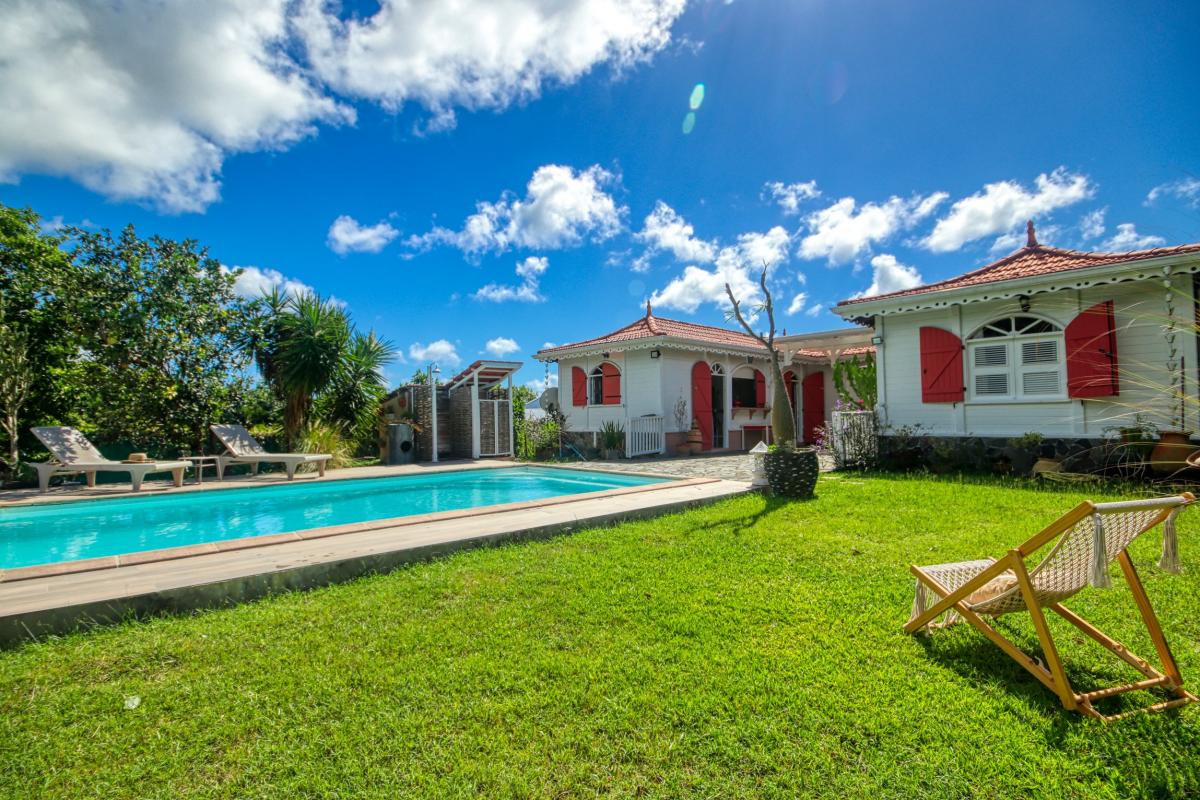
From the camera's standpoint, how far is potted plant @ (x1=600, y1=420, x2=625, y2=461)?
14344 mm

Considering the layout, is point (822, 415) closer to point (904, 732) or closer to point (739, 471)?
point (739, 471)

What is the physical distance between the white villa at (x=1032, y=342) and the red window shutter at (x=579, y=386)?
8.27 metres

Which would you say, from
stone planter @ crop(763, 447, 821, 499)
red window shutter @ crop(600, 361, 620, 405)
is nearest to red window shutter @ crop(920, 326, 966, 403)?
stone planter @ crop(763, 447, 821, 499)

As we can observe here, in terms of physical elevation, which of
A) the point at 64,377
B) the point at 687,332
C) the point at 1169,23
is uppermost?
the point at 1169,23

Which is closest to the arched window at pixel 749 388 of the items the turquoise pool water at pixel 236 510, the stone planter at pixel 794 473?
the turquoise pool water at pixel 236 510

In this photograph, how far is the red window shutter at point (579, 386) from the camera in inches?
666

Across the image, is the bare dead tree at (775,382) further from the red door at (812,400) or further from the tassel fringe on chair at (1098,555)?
the red door at (812,400)

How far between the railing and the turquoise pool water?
2.83 metres

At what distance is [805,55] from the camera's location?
30.0 ft

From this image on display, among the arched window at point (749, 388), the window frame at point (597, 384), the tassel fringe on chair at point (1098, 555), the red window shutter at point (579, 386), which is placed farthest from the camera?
the arched window at point (749, 388)

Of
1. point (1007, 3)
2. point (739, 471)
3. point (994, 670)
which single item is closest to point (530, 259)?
point (739, 471)

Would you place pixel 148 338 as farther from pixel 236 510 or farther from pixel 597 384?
pixel 597 384

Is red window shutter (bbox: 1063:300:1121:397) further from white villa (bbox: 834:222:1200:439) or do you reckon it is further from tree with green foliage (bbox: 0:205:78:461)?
tree with green foliage (bbox: 0:205:78:461)

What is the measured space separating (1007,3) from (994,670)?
9.78m
